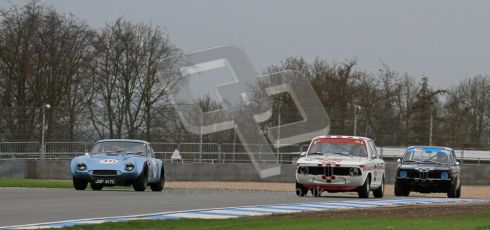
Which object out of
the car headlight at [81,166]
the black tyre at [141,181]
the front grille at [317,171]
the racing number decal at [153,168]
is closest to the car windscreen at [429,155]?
the front grille at [317,171]

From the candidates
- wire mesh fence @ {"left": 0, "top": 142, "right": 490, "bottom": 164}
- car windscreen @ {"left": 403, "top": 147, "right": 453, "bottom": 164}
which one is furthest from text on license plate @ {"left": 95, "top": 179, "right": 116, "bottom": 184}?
wire mesh fence @ {"left": 0, "top": 142, "right": 490, "bottom": 164}

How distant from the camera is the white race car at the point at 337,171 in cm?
2384

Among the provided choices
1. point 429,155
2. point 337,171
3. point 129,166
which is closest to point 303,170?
point 337,171

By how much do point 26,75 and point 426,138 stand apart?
71.6 feet

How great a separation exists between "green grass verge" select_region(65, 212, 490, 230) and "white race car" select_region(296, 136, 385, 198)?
8814mm

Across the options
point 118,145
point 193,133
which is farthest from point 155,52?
point 118,145

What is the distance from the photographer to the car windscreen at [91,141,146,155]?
25.7 m

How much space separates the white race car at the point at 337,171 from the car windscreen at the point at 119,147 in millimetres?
4380

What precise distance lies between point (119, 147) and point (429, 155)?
9.00 meters

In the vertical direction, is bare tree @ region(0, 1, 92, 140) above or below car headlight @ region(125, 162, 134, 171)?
above

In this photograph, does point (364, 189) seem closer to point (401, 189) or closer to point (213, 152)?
point (401, 189)

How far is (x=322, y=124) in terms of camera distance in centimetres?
4484

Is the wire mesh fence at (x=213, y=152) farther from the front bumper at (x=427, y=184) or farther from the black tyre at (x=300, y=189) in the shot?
the black tyre at (x=300, y=189)

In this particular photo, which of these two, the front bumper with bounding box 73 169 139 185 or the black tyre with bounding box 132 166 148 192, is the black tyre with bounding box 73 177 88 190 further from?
the black tyre with bounding box 132 166 148 192
